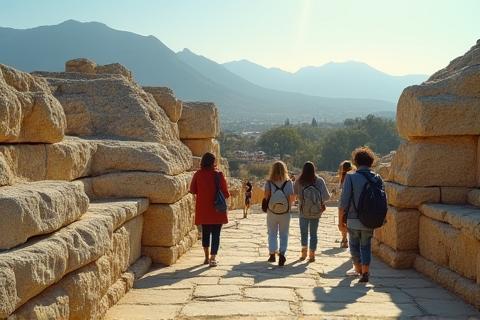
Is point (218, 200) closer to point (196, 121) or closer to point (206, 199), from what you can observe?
point (206, 199)

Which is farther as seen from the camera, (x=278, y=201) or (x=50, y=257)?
(x=278, y=201)

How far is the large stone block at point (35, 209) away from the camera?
3.34 metres

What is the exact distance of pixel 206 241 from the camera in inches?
285

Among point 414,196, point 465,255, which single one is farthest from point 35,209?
→ point 414,196

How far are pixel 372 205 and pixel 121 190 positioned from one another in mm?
2780

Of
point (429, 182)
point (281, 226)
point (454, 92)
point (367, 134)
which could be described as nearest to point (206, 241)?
point (281, 226)

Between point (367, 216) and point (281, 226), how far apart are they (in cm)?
160

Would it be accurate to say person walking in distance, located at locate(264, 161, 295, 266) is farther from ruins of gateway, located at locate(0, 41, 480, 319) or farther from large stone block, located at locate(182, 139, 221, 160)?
large stone block, located at locate(182, 139, 221, 160)

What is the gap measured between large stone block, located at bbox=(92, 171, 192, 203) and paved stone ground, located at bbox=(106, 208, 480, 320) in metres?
0.88

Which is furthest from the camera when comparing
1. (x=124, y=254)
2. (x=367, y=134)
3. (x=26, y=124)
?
(x=367, y=134)

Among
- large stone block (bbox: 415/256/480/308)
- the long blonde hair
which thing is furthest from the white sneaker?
the long blonde hair

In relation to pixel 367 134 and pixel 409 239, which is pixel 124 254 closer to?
pixel 409 239

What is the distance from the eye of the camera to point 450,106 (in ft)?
21.6

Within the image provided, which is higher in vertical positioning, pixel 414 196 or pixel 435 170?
pixel 435 170
